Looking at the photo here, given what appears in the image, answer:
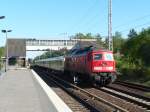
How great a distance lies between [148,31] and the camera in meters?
Result: 49.7

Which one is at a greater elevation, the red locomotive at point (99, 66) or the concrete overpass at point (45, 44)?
the concrete overpass at point (45, 44)

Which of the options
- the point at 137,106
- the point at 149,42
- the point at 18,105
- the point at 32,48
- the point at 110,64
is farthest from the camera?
the point at 32,48

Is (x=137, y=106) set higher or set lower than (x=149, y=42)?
lower

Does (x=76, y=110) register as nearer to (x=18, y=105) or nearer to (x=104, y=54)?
(x=18, y=105)

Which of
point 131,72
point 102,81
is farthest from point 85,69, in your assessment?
point 131,72

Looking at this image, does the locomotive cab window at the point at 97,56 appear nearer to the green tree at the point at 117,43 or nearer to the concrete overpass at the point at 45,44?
the green tree at the point at 117,43

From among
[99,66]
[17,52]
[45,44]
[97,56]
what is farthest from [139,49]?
[45,44]

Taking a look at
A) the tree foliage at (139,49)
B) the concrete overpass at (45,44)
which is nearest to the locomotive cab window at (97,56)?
the tree foliage at (139,49)

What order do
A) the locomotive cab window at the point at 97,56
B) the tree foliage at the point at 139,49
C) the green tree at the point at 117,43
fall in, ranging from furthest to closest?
the green tree at the point at 117,43, the tree foliage at the point at 139,49, the locomotive cab window at the point at 97,56

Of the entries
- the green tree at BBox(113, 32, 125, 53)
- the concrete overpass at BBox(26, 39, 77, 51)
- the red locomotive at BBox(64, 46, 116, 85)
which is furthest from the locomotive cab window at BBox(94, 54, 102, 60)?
the concrete overpass at BBox(26, 39, 77, 51)

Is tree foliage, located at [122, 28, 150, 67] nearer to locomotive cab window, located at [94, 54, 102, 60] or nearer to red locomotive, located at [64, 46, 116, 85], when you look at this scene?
red locomotive, located at [64, 46, 116, 85]

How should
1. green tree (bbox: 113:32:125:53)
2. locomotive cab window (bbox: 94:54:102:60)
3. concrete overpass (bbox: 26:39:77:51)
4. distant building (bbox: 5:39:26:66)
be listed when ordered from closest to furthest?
locomotive cab window (bbox: 94:54:102:60) → green tree (bbox: 113:32:125:53) → distant building (bbox: 5:39:26:66) → concrete overpass (bbox: 26:39:77:51)

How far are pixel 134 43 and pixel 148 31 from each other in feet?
6.35

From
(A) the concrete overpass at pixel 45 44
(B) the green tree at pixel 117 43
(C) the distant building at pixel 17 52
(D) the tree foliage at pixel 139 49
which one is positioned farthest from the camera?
(A) the concrete overpass at pixel 45 44
